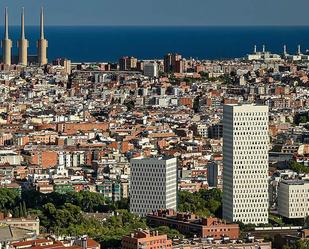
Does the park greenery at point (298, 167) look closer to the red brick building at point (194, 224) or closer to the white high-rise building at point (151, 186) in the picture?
the white high-rise building at point (151, 186)

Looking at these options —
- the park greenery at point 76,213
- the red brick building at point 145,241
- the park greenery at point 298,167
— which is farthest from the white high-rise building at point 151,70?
the red brick building at point 145,241

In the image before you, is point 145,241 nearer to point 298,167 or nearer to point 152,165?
point 152,165

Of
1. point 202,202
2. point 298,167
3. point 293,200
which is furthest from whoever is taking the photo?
point 298,167

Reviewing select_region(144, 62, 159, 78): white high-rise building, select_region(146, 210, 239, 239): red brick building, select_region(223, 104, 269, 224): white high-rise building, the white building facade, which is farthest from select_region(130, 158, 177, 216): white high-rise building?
select_region(144, 62, 159, 78): white high-rise building

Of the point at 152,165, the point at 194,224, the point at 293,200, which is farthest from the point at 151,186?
the point at 194,224

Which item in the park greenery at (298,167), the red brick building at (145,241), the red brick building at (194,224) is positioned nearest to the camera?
the red brick building at (145,241)

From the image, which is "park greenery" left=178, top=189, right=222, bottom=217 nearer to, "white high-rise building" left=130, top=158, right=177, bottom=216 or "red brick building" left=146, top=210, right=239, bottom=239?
"white high-rise building" left=130, top=158, right=177, bottom=216

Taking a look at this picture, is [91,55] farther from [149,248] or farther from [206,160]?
[149,248]
